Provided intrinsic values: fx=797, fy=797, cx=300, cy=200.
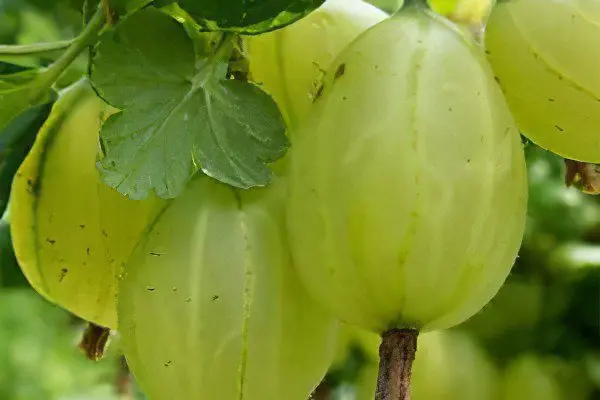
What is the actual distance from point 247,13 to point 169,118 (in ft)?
0.19

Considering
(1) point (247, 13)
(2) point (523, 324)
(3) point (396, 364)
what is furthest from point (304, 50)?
(2) point (523, 324)

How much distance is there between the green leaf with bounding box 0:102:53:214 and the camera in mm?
452

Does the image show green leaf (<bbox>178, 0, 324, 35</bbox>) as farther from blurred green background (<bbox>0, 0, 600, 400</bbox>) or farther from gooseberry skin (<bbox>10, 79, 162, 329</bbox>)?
blurred green background (<bbox>0, 0, 600, 400</bbox>)

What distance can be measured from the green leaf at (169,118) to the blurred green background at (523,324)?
0.77 ft

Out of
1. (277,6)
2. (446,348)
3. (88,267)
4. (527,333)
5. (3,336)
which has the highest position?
(277,6)

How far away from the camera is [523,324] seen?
35.4 inches

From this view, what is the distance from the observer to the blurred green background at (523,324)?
0.60 metres

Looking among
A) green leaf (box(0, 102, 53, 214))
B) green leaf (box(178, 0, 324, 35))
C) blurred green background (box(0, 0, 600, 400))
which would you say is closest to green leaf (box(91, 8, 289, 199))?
green leaf (box(178, 0, 324, 35))

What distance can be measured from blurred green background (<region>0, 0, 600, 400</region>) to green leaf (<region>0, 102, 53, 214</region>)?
125 millimetres

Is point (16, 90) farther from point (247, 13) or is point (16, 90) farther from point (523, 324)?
point (523, 324)

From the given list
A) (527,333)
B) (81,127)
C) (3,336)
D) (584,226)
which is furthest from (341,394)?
(3,336)

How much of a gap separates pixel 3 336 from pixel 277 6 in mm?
1223

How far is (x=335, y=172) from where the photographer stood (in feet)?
1.00

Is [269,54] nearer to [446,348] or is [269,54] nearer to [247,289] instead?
[247,289]
